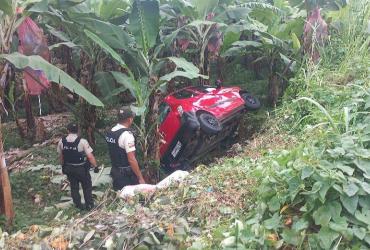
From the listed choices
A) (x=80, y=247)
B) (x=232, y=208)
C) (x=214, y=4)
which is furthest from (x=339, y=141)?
(x=214, y=4)

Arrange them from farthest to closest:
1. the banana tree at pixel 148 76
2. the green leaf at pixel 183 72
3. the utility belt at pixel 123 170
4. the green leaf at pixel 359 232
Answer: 1. the banana tree at pixel 148 76
2. the green leaf at pixel 183 72
3. the utility belt at pixel 123 170
4. the green leaf at pixel 359 232

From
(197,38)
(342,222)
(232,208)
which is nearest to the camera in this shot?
(342,222)

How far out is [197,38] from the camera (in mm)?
7668

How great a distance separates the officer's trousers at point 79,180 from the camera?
18.4 feet

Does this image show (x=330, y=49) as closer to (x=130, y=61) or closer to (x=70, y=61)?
(x=130, y=61)

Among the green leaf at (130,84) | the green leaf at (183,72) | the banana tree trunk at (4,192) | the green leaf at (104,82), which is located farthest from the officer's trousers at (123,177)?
the green leaf at (104,82)

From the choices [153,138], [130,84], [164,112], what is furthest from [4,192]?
[164,112]

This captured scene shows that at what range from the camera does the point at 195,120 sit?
5.85 metres

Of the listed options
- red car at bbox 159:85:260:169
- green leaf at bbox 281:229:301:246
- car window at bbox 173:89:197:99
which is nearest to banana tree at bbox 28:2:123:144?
car window at bbox 173:89:197:99

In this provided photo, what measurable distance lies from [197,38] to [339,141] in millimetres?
5007

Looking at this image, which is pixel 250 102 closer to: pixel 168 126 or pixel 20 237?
pixel 168 126

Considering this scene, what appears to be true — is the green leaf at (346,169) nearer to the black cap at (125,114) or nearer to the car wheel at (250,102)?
the black cap at (125,114)

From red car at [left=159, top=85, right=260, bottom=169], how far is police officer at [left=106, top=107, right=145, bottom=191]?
0.77 meters

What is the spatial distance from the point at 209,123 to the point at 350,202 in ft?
11.0
